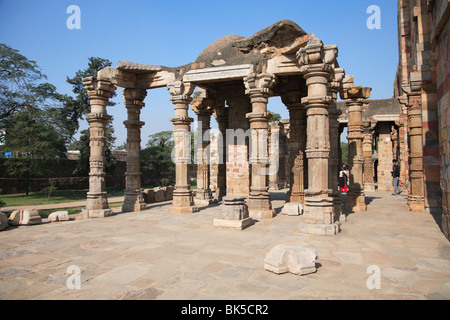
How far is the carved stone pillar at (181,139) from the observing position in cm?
1022

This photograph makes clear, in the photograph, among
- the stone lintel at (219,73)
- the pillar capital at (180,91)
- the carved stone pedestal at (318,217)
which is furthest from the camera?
the pillar capital at (180,91)

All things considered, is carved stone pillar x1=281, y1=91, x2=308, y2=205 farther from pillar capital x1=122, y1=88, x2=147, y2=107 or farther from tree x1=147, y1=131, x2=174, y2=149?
tree x1=147, y1=131, x2=174, y2=149

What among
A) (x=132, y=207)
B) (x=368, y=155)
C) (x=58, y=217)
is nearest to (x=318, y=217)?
(x=132, y=207)

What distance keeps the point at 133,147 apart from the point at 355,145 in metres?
8.15

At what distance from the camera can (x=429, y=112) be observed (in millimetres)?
9039

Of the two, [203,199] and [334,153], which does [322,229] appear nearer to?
[334,153]

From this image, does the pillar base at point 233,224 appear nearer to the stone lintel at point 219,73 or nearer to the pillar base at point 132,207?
the pillar base at point 132,207

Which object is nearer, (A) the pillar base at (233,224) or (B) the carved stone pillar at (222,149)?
(A) the pillar base at (233,224)

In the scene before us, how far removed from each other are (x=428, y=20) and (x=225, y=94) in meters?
7.45

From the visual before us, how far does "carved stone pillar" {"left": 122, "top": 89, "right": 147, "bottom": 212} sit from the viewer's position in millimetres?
10844

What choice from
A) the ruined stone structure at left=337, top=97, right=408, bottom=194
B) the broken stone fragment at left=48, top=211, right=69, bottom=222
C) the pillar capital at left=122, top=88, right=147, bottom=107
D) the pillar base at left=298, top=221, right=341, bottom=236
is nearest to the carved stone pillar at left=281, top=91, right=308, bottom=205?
the pillar base at left=298, top=221, right=341, bottom=236

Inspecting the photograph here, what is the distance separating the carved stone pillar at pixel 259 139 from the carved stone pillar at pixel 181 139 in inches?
92.7

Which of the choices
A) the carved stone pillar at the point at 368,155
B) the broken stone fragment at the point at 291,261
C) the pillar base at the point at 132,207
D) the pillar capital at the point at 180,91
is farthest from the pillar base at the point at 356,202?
the carved stone pillar at the point at 368,155
